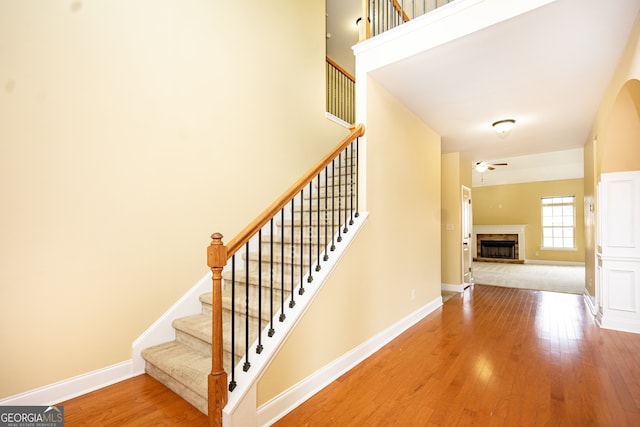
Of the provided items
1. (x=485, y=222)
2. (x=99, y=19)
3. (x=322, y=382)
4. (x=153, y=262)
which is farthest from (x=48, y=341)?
(x=485, y=222)

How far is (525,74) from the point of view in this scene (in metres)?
3.02

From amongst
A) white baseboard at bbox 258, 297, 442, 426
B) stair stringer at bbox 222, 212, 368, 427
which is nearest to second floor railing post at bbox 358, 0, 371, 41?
stair stringer at bbox 222, 212, 368, 427

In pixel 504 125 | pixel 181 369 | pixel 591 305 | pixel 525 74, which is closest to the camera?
pixel 181 369

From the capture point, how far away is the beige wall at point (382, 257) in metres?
2.23

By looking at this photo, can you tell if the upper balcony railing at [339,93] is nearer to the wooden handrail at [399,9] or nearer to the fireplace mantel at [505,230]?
the wooden handrail at [399,9]

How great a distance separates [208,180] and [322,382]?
6.90 ft

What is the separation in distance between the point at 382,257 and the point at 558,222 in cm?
1051

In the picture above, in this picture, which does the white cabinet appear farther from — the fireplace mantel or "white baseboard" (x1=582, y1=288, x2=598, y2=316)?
A: the fireplace mantel

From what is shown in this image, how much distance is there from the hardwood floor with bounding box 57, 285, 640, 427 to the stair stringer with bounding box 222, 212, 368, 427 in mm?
289

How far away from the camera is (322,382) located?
233cm

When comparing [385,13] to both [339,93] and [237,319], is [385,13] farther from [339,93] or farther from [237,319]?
[237,319]

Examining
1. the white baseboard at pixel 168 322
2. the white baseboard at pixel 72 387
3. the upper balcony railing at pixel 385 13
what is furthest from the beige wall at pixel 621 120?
the white baseboard at pixel 72 387

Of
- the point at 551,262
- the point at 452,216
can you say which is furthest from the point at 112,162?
the point at 551,262

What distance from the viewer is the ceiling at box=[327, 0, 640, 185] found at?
229cm
